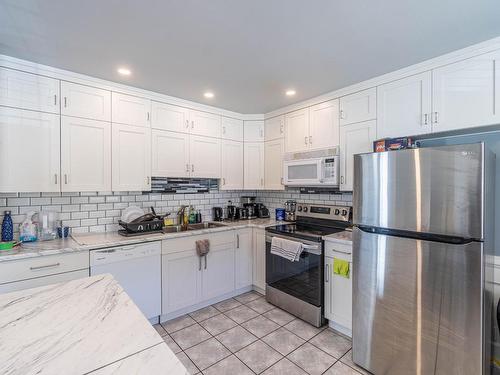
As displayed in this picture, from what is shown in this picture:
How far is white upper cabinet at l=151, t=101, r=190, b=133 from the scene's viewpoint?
9.55 ft

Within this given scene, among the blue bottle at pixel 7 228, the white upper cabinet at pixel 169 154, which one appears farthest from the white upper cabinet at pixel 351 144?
the blue bottle at pixel 7 228

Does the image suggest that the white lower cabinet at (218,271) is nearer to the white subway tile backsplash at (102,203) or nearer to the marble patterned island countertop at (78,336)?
the white subway tile backsplash at (102,203)

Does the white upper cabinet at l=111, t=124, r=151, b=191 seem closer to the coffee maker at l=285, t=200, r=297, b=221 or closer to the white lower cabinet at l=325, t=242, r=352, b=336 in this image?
the coffee maker at l=285, t=200, r=297, b=221

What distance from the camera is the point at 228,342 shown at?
2316 millimetres

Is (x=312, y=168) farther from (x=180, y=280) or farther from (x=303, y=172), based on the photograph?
(x=180, y=280)

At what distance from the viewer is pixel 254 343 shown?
7.55 feet

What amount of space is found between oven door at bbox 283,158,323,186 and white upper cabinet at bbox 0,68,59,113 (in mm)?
2509

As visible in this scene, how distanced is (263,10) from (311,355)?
2.63 metres

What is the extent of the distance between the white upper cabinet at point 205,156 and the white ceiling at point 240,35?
882 millimetres

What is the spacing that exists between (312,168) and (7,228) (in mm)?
3034

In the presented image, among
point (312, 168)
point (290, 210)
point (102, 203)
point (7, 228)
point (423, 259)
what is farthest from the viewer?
point (290, 210)

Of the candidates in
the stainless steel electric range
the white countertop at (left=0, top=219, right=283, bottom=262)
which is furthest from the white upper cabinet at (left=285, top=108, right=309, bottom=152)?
the white countertop at (left=0, top=219, right=283, bottom=262)

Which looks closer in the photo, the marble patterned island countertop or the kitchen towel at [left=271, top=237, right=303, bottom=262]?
the marble patterned island countertop

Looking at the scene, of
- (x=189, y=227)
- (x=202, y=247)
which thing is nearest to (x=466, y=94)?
(x=202, y=247)
